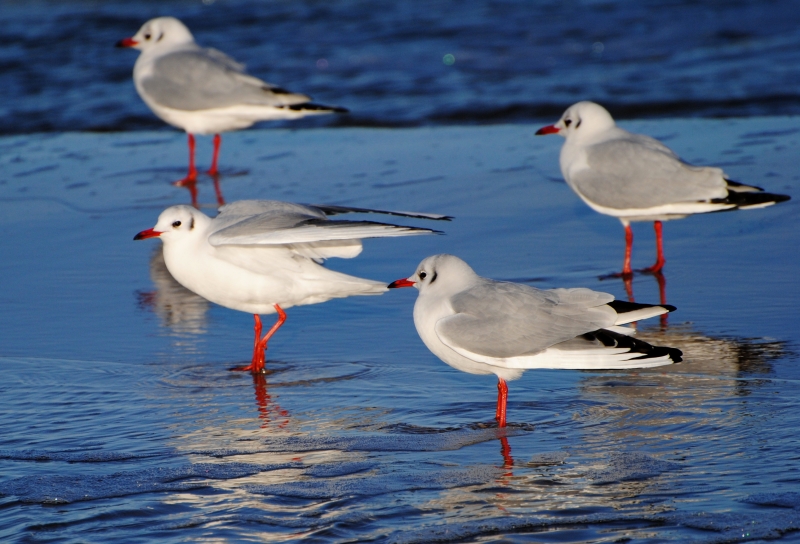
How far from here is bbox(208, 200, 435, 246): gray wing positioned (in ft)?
18.0

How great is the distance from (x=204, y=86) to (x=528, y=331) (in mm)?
7162

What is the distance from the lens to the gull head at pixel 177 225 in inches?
239

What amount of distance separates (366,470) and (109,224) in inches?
200

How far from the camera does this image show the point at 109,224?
29.2 ft

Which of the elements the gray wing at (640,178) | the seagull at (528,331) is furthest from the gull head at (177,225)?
the gray wing at (640,178)

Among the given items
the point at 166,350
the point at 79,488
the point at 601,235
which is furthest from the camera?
the point at 601,235

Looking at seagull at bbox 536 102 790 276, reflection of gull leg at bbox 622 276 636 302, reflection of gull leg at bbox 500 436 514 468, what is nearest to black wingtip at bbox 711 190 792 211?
seagull at bbox 536 102 790 276

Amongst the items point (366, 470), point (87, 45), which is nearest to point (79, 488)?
point (366, 470)

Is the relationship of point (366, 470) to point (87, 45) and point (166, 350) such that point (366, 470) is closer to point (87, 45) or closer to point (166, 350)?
point (166, 350)

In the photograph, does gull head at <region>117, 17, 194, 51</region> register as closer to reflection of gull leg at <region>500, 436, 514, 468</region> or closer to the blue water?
the blue water

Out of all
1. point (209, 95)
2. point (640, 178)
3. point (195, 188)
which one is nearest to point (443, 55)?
point (209, 95)

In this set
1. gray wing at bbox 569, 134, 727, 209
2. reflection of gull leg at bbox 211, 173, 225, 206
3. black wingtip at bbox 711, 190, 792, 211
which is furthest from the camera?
reflection of gull leg at bbox 211, 173, 225, 206

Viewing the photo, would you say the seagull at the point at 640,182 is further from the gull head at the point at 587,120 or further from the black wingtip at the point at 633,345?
→ the black wingtip at the point at 633,345

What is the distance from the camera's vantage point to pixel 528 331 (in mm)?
5008
